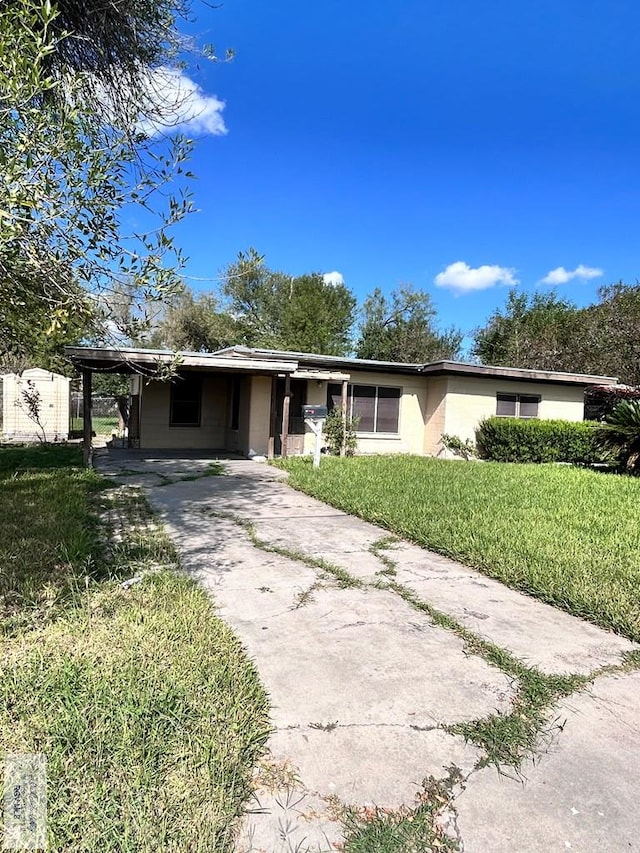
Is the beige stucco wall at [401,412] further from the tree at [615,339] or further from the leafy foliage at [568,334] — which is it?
the tree at [615,339]

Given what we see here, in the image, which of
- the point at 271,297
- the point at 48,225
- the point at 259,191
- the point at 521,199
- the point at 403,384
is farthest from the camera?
the point at 271,297

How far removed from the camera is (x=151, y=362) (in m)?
8.64

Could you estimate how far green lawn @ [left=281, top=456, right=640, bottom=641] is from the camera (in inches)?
162

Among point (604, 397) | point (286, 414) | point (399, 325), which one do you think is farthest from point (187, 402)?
point (399, 325)

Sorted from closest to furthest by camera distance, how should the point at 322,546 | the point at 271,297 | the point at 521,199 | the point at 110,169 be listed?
the point at 110,169 < the point at 322,546 < the point at 521,199 < the point at 271,297

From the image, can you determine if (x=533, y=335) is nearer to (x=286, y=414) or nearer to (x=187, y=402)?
(x=286, y=414)

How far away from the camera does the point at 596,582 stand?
13.7 ft

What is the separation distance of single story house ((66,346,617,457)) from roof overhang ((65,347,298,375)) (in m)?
1.05

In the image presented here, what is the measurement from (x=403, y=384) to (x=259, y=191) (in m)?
8.06

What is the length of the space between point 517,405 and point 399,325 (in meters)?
16.7

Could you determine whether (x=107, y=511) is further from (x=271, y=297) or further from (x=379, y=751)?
(x=271, y=297)

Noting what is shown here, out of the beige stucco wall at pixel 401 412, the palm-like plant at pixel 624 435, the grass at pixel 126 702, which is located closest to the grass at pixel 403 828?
the grass at pixel 126 702

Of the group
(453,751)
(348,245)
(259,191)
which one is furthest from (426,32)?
(348,245)

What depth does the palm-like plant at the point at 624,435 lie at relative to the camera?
10867 millimetres
